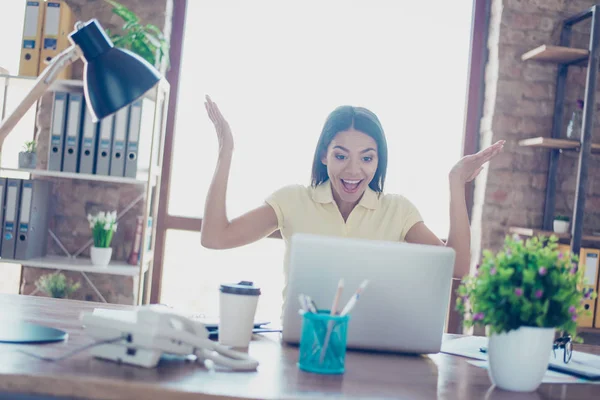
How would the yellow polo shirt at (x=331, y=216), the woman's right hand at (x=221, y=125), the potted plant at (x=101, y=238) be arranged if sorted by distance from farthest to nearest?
the potted plant at (x=101, y=238)
the yellow polo shirt at (x=331, y=216)
the woman's right hand at (x=221, y=125)

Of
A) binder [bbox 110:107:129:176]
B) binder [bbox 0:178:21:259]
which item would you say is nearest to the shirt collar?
binder [bbox 110:107:129:176]

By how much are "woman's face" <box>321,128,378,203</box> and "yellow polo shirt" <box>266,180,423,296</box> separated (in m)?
0.08

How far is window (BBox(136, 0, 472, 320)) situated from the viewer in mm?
3213

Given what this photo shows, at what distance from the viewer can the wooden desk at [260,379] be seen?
93cm

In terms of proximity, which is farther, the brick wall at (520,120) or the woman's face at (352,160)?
the brick wall at (520,120)

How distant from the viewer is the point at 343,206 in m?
2.03

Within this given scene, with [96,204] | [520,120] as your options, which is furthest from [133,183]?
[520,120]

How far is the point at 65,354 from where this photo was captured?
106 centimetres

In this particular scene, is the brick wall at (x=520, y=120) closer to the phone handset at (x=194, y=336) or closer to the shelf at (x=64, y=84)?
the shelf at (x=64, y=84)

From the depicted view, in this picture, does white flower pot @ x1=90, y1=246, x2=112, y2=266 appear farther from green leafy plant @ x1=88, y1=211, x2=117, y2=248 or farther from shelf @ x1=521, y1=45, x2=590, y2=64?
shelf @ x1=521, y1=45, x2=590, y2=64

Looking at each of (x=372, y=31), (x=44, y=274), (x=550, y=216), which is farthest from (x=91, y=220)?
(x=550, y=216)

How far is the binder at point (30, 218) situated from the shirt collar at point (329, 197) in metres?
1.41

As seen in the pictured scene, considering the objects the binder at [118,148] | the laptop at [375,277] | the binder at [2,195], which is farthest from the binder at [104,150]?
the laptop at [375,277]

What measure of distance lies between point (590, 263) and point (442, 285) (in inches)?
75.0
